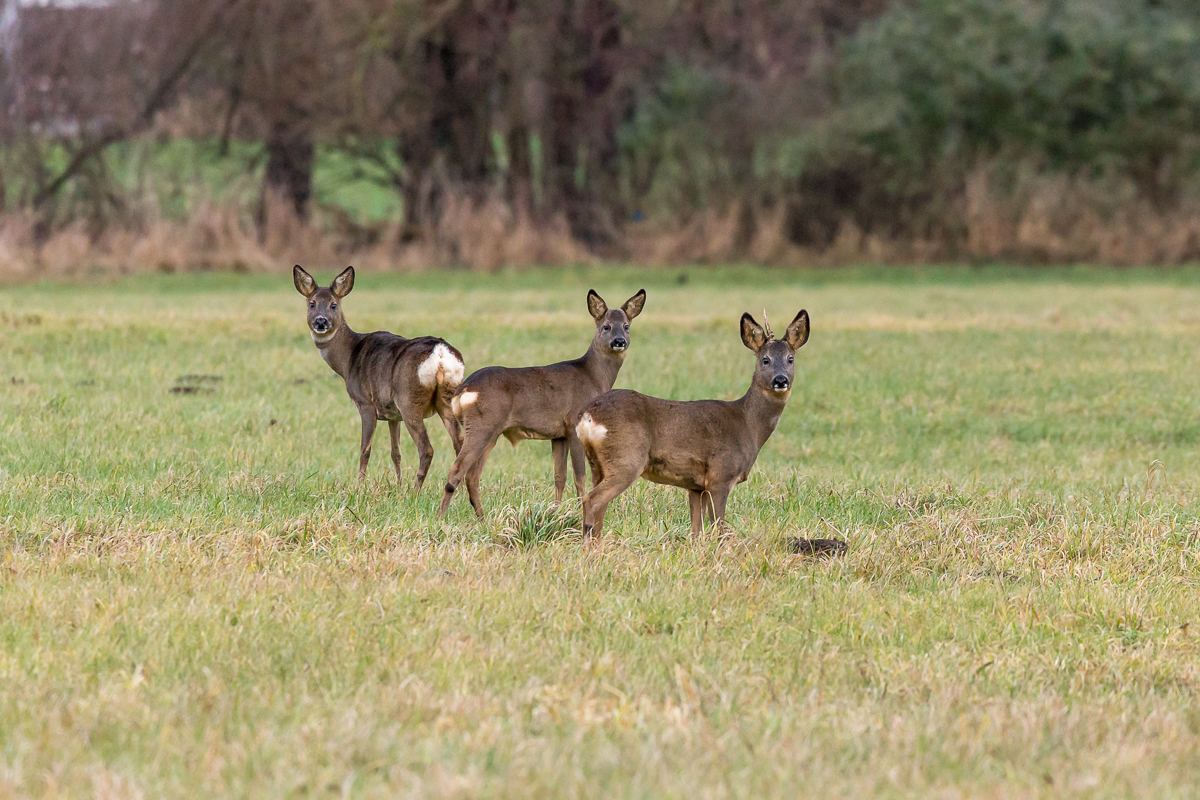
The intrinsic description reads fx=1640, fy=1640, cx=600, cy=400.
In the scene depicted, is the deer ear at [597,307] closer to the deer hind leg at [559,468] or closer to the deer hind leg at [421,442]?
the deer hind leg at [559,468]

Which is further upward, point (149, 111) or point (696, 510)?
point (149, 111)

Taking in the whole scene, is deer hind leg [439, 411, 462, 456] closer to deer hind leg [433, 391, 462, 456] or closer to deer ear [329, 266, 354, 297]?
deer hind leg [433, 391, 462, 456]

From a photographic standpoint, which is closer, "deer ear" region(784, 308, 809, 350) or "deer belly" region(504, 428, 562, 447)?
"deer ear" region(784, 308, 809, 350)

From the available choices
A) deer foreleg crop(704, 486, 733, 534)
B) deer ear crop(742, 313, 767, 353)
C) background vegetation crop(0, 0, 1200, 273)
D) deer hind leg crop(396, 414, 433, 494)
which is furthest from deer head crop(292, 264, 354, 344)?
background vegetation crop(0, 0, 1200, 273)

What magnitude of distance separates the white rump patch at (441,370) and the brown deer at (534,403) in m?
0.47

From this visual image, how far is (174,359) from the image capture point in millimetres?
13539

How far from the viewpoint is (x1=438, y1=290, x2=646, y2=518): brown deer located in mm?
7199

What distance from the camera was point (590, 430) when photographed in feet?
21.0

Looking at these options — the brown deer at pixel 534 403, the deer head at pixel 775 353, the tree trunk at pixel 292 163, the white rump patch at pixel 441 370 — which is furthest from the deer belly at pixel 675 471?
the tree trunk at pixel 292 163

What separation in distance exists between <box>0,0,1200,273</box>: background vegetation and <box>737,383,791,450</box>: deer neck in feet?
64.6

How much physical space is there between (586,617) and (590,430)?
1134 mm

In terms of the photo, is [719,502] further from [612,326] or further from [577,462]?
[612,326]

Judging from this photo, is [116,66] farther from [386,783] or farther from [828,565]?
[386,783]

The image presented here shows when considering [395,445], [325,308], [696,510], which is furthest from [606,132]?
[696,510]
